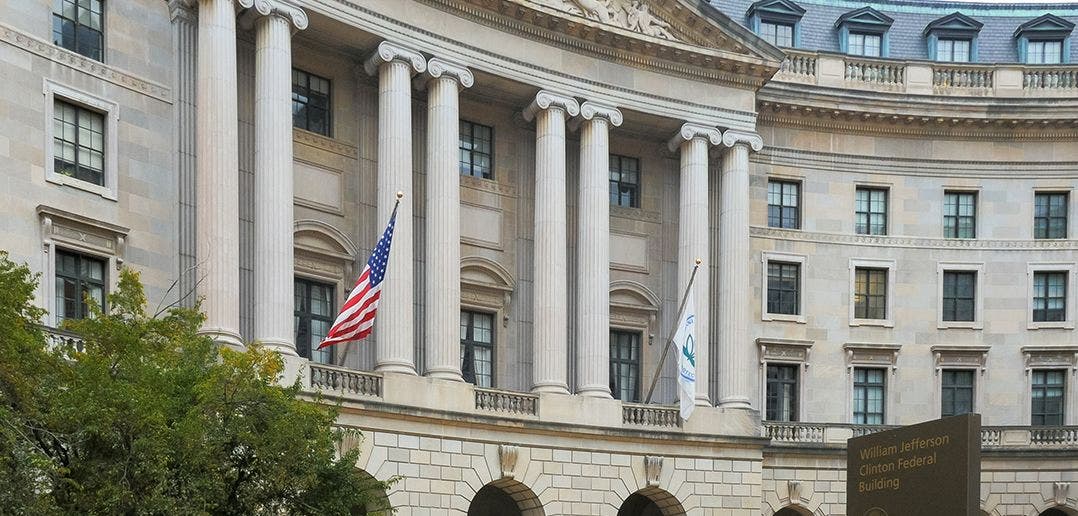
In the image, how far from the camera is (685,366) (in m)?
48.6

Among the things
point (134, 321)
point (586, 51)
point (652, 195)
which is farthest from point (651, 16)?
point (134, 321)

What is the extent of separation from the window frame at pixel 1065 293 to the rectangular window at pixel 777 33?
1237 centimetres

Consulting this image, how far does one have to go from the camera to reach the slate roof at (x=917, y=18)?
202ft

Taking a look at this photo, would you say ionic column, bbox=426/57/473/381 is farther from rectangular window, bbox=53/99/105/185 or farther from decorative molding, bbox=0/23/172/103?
rectangular window, bbox=53/99/105/185

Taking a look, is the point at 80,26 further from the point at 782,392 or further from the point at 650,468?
the point at 782,392

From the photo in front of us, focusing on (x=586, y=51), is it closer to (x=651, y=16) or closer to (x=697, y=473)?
(x=651, y=16)

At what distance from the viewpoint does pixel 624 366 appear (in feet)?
177

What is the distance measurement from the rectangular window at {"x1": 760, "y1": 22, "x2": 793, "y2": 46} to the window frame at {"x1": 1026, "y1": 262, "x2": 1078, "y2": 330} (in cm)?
1237

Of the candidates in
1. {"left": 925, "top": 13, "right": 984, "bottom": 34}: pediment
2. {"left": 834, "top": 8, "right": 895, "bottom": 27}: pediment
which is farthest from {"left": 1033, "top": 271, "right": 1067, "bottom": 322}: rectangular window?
{"left": 834, "top": 8, "right": 895, "bottom": 27}: pediment

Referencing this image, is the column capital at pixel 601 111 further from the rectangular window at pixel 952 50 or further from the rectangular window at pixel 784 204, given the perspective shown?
the rectangular window at pixel 952 50

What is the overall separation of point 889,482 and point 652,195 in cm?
3332

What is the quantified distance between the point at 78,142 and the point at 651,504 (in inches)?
952

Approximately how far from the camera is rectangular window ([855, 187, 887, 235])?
58562 mm

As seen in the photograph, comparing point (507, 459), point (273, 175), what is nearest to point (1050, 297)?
point (507, 459)
